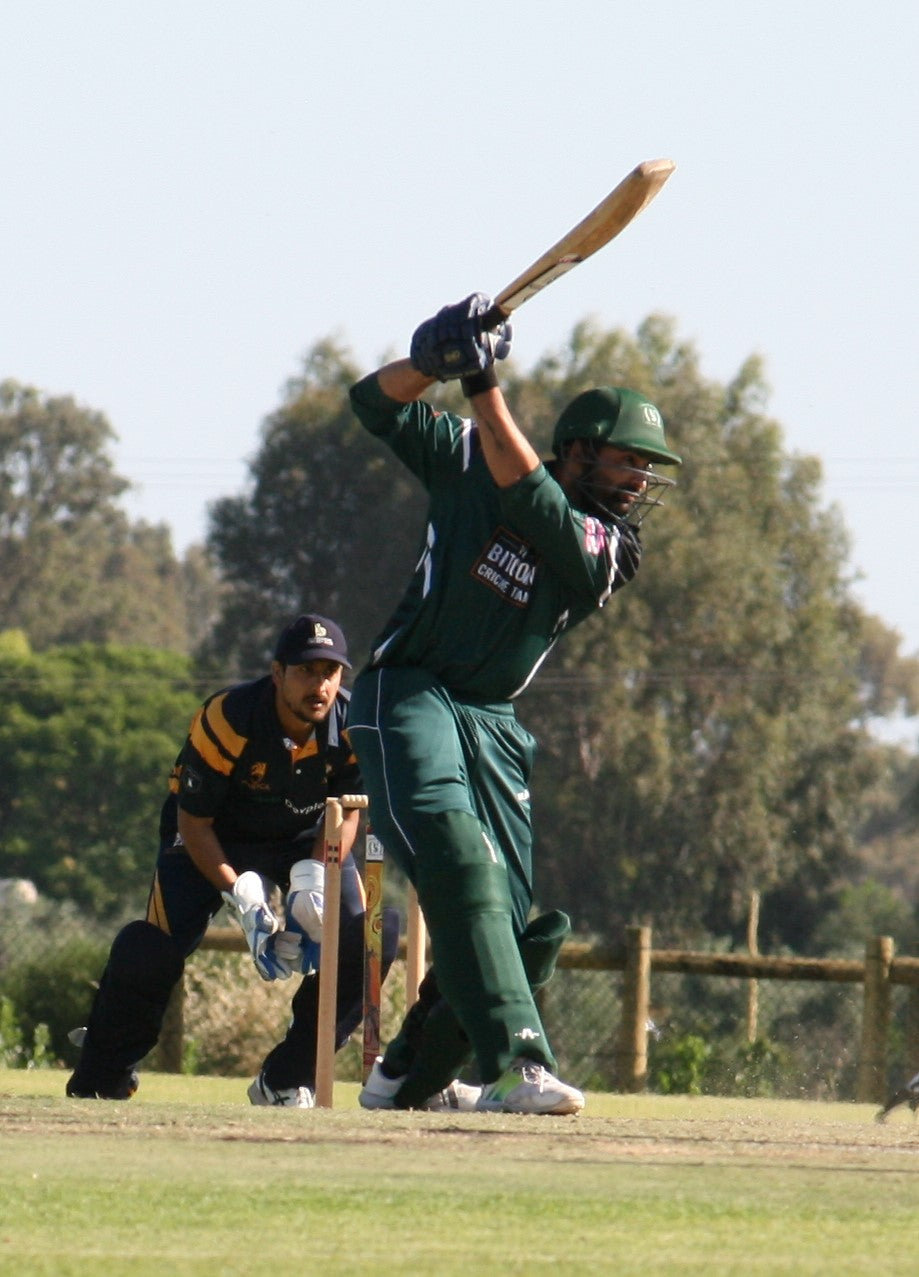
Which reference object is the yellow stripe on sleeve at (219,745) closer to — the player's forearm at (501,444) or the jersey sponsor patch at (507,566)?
the jersey sponsor patch at (507,566)

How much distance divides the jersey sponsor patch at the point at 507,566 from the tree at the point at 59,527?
7151 centimetres

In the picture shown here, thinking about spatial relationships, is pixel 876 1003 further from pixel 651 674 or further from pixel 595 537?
pixel 651 674

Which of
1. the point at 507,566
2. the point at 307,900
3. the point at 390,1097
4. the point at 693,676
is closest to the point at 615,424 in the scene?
the point at 507,566

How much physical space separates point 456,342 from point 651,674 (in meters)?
43.8

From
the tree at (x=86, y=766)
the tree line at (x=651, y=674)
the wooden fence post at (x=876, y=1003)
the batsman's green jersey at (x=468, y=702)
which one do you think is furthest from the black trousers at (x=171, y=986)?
the tree at (x=86, y=766)

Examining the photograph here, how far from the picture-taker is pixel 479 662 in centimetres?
598

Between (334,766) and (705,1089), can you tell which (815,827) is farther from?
→ (334,766)

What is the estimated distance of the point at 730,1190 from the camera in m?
4.13

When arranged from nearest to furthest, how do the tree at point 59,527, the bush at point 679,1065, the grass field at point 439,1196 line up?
the grass field at point 439,1196 → the bush at point 679,1065 → the tree at point 59,527

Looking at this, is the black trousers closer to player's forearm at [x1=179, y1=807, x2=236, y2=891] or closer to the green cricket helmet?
player's forearm at [x1=179, y1=807, x2=236, y2=891]

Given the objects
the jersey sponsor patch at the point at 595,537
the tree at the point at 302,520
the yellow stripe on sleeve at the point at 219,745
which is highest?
the tree at the point at 302,520

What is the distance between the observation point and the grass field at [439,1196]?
3457mm

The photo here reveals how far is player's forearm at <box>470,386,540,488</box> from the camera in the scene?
569 cm

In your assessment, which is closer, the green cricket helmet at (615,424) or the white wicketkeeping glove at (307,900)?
the green cricket helmet at (615,424)
